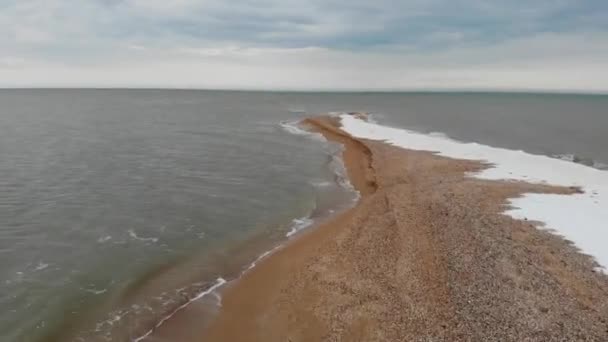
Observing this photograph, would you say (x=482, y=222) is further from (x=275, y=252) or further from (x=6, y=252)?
(x=6, y=252)

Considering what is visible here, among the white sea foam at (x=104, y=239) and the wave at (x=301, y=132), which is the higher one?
the wave at (x=301, y=132)

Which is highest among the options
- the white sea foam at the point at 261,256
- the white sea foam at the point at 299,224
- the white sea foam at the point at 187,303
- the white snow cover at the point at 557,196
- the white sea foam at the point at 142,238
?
the white snow cover at the point at 557,196

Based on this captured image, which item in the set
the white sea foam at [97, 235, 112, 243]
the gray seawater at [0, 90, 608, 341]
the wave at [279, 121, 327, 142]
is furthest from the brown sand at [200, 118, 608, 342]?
the wave at [279, 121, 327, 142]

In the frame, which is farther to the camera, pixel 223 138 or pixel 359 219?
pixel 223 138

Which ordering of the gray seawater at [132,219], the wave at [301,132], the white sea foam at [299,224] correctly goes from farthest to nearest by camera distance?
the wave at [301,132], the white sea foam at [299,224], the gray seawater at [132,219]

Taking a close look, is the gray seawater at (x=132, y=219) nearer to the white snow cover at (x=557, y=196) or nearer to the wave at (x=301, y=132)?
the white snow cover at (x=557, y=196)

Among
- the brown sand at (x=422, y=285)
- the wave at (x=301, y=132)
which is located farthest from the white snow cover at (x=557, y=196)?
the wave at (x=301, y=132)

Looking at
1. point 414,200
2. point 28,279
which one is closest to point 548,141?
point 414,200

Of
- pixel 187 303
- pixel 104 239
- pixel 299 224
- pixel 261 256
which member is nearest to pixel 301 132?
pixel 299 224
